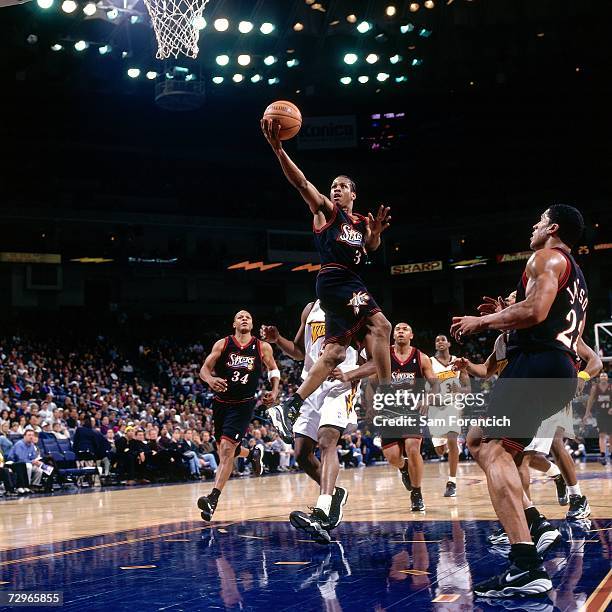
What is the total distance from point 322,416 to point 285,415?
0.81 m

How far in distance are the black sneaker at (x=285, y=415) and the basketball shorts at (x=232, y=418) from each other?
7.01ft

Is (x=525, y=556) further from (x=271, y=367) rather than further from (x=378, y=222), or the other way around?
(x=271, y=367)

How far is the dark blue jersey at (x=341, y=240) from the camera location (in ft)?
21.5

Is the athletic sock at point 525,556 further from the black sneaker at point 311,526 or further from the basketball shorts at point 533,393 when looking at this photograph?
the black sneaker at point 311,526

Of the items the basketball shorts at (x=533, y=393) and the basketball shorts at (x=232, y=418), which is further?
the basketball shorts at (x=232, y=418)

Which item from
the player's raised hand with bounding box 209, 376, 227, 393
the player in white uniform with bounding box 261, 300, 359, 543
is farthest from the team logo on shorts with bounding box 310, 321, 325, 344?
the player's raised hand with bounding box 209, 376, 227, 393

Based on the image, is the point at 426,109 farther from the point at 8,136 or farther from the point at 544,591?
the point at 544,591

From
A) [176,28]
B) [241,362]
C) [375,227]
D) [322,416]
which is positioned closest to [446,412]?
[241,362]

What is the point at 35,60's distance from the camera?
2267 cm

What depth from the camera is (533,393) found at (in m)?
4.75

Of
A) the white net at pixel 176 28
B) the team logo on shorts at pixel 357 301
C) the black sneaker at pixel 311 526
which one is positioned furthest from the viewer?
the white net at pixel 176 28

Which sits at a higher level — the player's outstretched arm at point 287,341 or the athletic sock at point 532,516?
the player's outstretched arm at point 287,341

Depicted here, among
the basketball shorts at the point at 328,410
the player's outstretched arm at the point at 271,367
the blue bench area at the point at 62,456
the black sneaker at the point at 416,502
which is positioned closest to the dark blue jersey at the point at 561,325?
the basketball shorts at the point at 328,410

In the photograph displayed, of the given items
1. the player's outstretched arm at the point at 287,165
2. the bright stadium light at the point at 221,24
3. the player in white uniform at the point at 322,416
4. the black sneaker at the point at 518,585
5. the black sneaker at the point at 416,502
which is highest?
the bright stadium light at the point at 221,24
